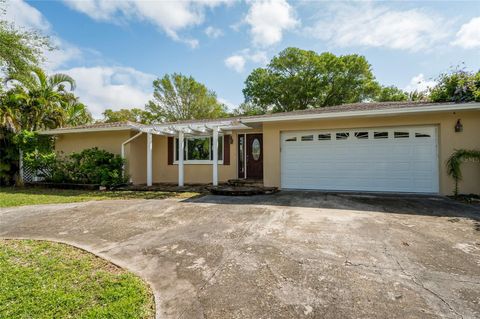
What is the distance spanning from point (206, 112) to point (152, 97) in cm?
649

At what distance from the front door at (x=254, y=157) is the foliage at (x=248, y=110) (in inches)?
654

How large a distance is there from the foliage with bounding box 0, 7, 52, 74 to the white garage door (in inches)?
480

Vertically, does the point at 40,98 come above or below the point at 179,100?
below

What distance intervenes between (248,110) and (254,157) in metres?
18.5

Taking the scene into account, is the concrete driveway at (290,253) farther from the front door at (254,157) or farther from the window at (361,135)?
the front door at (254,157)

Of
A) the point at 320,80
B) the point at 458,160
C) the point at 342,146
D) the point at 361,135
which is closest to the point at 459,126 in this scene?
the point at 458,160

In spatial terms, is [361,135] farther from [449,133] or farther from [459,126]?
[459,126]

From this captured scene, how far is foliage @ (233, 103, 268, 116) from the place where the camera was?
27.8 metres

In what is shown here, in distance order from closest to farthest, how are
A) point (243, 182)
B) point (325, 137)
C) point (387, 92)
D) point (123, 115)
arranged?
point (325, 137) → point (243, 182) → point (387, 92) → point (123, 115)

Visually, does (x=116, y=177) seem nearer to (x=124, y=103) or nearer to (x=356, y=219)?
(x=356, y=219)

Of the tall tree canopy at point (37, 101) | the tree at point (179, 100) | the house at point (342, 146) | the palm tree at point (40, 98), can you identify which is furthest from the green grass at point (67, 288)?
the tree at point (179, 100)

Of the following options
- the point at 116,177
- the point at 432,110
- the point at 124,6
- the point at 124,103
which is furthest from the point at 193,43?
the point at 124,103

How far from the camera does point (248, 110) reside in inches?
1144

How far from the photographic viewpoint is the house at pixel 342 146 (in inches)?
294
